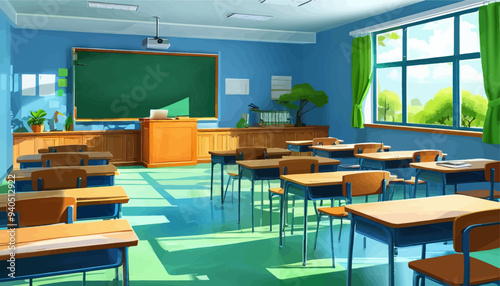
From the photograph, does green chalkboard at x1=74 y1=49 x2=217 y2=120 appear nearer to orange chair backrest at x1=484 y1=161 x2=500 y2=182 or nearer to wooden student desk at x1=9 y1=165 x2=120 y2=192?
wooden student desk at x1=9 y1=165 x2=120 y2=192


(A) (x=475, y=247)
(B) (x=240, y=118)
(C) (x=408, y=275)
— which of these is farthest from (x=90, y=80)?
(A) (x=475, y=247)

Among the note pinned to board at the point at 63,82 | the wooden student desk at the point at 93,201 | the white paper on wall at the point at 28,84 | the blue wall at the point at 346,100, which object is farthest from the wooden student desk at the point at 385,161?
the white paper on wall at the point at 28,84

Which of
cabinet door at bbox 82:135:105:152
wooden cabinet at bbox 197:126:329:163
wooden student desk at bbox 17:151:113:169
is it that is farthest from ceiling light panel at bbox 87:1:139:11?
wooden student desk at bbox 17:151:113:169

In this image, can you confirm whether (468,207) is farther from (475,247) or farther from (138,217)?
(138,217)

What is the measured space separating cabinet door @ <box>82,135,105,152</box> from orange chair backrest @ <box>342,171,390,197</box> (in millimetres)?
7177

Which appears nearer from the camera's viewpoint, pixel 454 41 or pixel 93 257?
pixel 93 257

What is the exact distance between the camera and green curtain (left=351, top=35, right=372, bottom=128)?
891 cm

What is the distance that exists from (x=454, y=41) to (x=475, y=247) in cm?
573

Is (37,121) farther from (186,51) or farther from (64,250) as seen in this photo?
(64,250)

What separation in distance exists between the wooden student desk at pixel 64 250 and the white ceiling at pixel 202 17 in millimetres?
6547

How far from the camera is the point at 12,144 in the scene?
9.18m

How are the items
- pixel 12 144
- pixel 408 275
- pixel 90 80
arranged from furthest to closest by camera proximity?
pixel 90 80
pixel 12 144
pixel 408 275

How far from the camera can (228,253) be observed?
12.9 feet

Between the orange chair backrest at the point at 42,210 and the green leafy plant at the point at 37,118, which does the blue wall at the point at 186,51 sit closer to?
the green leafy plant at the point at 37,118
